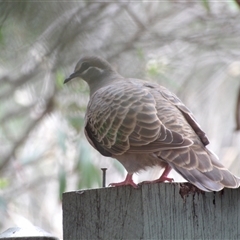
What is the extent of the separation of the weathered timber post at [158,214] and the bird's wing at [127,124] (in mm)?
530

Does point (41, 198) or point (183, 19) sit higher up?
point (183, 19)

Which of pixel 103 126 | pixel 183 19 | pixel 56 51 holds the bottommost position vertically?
pixel 103 126

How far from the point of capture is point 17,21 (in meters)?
4.54

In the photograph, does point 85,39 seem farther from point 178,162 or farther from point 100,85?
point 178,162

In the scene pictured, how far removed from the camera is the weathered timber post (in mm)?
1987

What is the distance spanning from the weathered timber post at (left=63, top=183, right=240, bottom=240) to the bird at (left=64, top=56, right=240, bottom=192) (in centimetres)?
19

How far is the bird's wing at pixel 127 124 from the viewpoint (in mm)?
2615

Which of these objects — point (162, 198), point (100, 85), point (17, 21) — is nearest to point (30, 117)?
point (17, 21)

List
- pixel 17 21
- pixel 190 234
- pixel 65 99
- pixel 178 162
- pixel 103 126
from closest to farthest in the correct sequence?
pixel 190 234, pixel 178 162, pixel 103 126, pixel 17 21, pixel 65 99

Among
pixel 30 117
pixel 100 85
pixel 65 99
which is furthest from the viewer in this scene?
pixel 30 117

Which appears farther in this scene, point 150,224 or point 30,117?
point 30,117

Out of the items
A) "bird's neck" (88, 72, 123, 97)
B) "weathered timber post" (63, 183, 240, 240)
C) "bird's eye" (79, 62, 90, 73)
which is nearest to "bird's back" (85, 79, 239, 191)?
"weathered timber post" (63, 183, 240, 240)

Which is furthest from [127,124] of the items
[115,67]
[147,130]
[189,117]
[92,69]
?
[115,67]

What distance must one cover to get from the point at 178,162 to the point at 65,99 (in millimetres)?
2987
